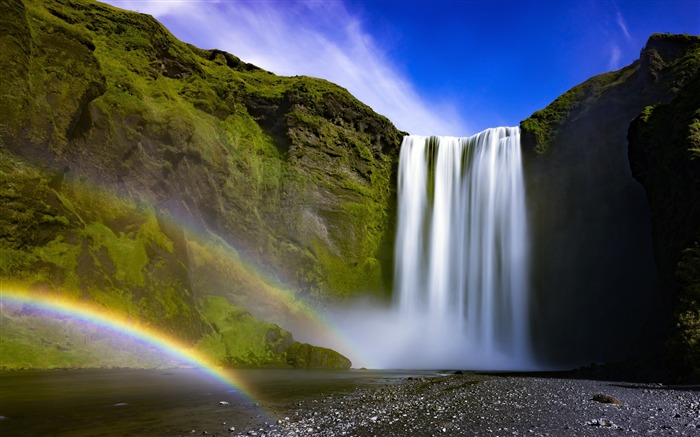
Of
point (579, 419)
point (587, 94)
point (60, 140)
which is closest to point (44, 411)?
point (579, 419)

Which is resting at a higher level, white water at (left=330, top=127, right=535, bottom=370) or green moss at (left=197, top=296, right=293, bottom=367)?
white water at (left=330, top=127, right=535, bottom=370)

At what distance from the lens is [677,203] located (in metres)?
29.2

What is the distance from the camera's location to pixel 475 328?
157ft

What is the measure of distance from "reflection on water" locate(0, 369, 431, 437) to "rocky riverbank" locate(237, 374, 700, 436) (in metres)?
1.35

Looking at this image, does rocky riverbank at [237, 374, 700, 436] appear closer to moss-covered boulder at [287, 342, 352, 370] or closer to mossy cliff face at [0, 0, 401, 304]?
moss-covered boulder at [287, 342, 352, 370]

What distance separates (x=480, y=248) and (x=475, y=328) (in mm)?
8851

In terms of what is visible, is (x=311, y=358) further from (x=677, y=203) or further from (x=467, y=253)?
(x=677, y=203)

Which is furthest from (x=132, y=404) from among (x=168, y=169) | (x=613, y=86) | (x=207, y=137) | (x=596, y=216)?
(x=613, y=86)

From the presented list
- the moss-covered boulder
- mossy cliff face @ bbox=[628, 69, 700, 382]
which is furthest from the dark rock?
the moss-covered boulder

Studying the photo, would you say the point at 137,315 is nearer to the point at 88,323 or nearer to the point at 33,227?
the point at 88,323

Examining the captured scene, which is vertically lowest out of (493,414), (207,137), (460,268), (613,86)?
(493,414)

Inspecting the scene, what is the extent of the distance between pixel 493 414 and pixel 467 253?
1571 inches

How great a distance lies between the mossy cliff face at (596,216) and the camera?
44031 mm

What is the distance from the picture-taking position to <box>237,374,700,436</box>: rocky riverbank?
400 inches
